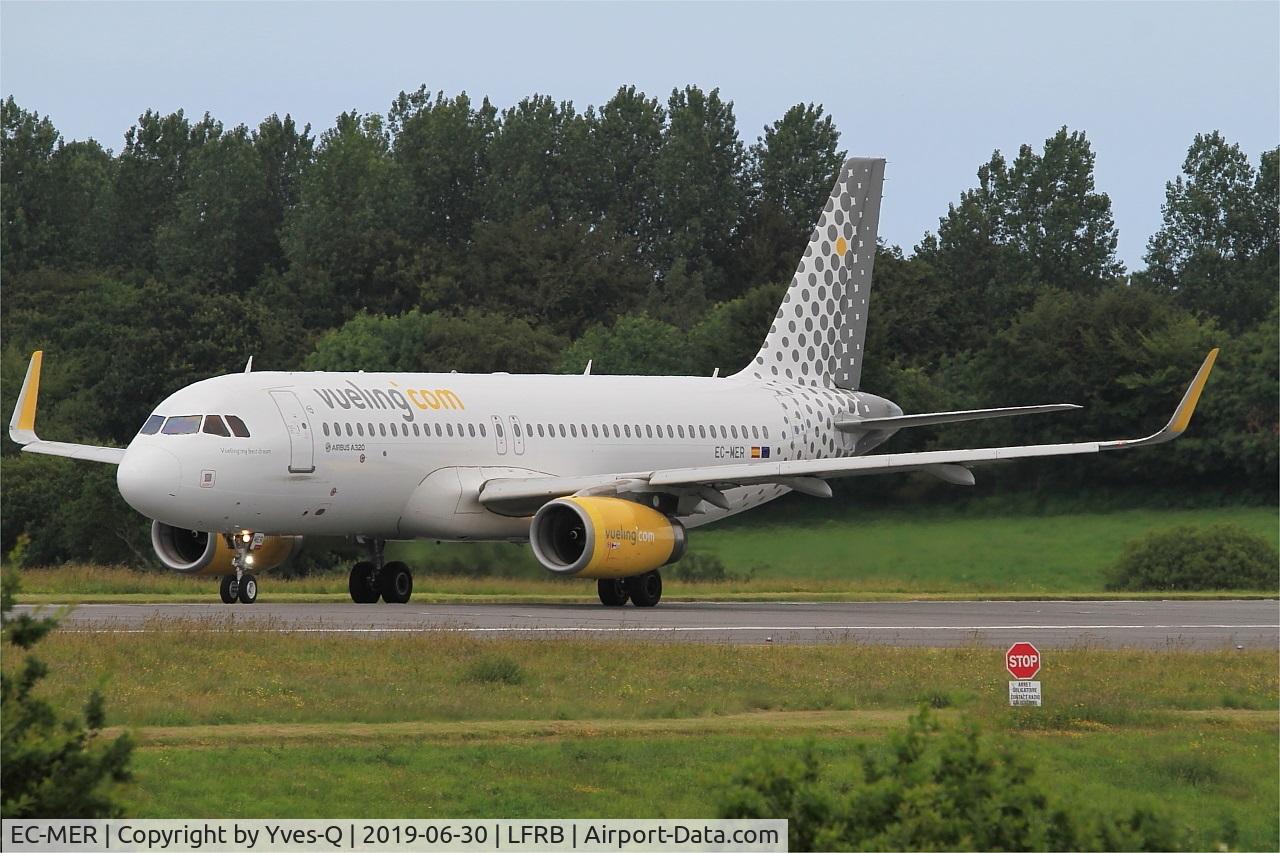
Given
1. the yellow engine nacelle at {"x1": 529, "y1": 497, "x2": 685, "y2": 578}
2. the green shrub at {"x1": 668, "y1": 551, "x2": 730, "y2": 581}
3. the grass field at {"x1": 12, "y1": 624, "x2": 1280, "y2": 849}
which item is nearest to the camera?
the grass field at {"x1": 12, "y1": 624, "x2": 1280, "y2": 849}

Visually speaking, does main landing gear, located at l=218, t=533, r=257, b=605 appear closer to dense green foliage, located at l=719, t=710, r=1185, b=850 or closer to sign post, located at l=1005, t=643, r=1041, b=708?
sign post, located at l=1005, t=643, r=1041, b=708

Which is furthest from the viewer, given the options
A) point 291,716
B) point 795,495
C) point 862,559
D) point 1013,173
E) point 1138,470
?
point 1013,173

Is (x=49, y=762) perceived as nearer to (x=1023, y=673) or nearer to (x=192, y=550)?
(x=1023, y=673)

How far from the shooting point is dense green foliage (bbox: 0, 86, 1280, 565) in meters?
64.8

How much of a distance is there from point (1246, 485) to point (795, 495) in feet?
55.8

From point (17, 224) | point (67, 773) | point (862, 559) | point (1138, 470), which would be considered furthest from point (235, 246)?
point (67, 773)

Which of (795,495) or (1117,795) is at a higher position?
(795,495)

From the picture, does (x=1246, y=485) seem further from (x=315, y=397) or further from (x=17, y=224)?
(x=17, y=224)

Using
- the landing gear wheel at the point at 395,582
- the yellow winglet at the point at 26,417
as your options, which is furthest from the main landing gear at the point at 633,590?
the yellow winglet at the point at 26,417

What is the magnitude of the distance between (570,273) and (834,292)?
44628mm

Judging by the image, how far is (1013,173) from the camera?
10294 centimetres

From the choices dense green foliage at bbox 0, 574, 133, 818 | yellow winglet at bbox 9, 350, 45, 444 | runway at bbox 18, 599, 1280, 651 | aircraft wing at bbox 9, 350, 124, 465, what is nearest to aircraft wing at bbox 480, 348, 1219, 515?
runway at bbox 18, 599, 1280, 651

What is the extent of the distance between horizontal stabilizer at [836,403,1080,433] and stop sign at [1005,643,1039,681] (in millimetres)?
18391

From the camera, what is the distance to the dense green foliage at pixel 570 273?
64.8 meters
